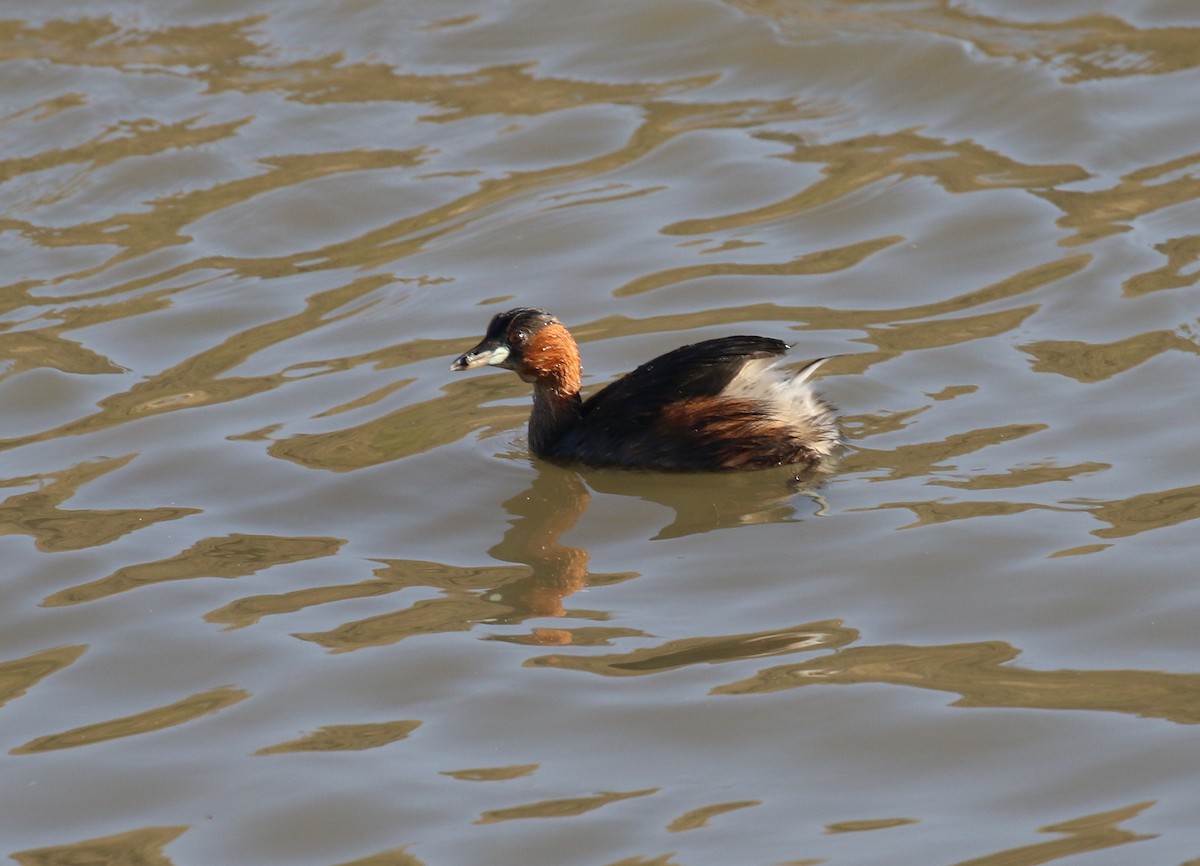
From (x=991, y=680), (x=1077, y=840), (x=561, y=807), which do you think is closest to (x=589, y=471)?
(x=991, y=680)

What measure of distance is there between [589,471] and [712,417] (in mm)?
571

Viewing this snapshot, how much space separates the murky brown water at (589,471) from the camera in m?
4.88

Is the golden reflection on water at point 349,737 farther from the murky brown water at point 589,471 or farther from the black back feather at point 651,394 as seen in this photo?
the black back feather at point 651,394

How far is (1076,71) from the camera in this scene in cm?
1078

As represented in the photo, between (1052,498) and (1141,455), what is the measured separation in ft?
1.68

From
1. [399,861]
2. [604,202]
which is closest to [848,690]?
[399,861]

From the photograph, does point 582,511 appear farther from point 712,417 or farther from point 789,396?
point 789,396

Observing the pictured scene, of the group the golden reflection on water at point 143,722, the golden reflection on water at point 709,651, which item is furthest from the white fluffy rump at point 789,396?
the golden reflection on water at point 143,722

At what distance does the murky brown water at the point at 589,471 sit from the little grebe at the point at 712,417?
0.10 metres

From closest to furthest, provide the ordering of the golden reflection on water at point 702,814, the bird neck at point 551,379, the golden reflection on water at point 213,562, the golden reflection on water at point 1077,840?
the golden reflection on water at point 1077,840 → the golden reflection on water at point 702,814 → the golden reflection on water at point 213,562 → the bird neck at point 551,379

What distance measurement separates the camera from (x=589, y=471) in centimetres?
727

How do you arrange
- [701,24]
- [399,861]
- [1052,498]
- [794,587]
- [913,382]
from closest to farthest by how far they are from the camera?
[399,861] → [794,587] → [1052,498] → [913,382] → [701,24]

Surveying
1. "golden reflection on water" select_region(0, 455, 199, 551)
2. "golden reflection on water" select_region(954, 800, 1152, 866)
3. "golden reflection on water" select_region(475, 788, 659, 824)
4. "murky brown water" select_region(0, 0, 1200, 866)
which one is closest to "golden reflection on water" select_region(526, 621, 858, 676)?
"murky brown water" select_region(0, 0, 1200, 866)

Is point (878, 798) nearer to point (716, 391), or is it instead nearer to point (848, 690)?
point (848, 690)
